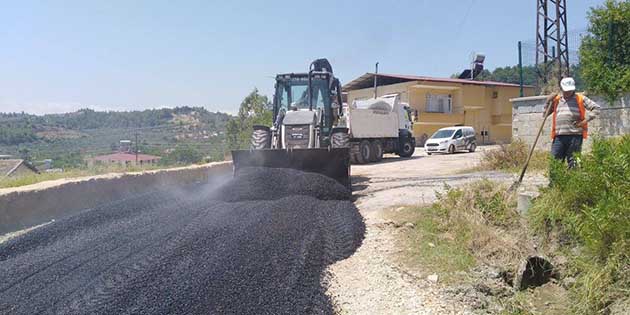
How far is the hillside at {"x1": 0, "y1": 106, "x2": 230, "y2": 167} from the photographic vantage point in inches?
768

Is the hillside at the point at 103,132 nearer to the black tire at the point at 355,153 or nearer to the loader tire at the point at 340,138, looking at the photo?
the black tire at the point at 355,153

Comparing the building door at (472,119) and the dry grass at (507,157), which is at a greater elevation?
the building door at (472,119)

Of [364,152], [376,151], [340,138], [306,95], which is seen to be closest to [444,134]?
[376,151]

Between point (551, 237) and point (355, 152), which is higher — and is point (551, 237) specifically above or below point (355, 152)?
below

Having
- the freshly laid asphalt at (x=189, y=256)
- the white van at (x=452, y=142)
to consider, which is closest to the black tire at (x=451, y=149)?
the white van at (x=452, y=142)

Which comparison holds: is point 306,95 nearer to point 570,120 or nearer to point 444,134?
point 570,120

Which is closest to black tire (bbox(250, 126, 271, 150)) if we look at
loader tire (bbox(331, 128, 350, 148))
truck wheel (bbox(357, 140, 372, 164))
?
Result: loader tire (bbox(331, 128, 350, 148))

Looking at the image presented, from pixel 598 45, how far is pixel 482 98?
19791mm

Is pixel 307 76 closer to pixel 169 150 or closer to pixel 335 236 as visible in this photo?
pixel 335 236

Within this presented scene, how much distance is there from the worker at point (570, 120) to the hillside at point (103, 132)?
12301mm

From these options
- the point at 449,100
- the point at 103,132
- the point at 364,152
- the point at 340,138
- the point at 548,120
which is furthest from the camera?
the point at 449,100

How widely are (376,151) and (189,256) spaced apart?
13.6 metres

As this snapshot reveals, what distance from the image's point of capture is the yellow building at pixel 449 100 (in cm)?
2991

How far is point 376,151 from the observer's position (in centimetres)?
1777
